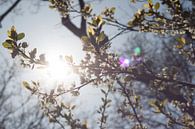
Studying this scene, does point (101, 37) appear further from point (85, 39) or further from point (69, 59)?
point (69, 59)

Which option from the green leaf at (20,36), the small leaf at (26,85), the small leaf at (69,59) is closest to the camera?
the green leaf at (20,36)

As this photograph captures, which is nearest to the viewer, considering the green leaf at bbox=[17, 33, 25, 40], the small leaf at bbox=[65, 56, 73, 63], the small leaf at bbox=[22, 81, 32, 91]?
the green leaf at bbox=[17, 33, 25, 40]

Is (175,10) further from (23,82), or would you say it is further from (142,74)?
(23,82)

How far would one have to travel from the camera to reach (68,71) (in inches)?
96.4

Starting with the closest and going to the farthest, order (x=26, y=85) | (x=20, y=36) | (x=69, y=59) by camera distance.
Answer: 1. (x=20, y=36)
2. (x=69, y=59)
3. (x=26, y=85)

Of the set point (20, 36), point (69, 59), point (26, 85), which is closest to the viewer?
point (20, 36)

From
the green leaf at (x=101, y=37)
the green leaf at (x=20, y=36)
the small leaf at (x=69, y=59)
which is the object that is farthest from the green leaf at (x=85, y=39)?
the green leaf at (x=20, y=36)

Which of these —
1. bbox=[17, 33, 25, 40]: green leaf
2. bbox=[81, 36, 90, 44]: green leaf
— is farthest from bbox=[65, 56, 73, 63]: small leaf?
bbox=[17, 33, 25, 40]: green leaf

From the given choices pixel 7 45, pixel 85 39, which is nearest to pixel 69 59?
pixel 85 39

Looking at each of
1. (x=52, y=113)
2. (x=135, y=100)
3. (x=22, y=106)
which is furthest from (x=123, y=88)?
(x=22, y=106)

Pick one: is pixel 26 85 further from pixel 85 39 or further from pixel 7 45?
pixel 85 39

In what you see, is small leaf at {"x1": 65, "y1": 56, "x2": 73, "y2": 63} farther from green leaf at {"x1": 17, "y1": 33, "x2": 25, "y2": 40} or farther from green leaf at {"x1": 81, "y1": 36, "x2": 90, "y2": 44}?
green leaf at {"x1": 17, "y1": 33, "x2": 25, "y2": 40}

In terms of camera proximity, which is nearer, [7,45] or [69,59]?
[7,45]

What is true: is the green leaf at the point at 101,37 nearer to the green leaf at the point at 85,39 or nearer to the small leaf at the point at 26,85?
the green leaf at the point at 85,39
